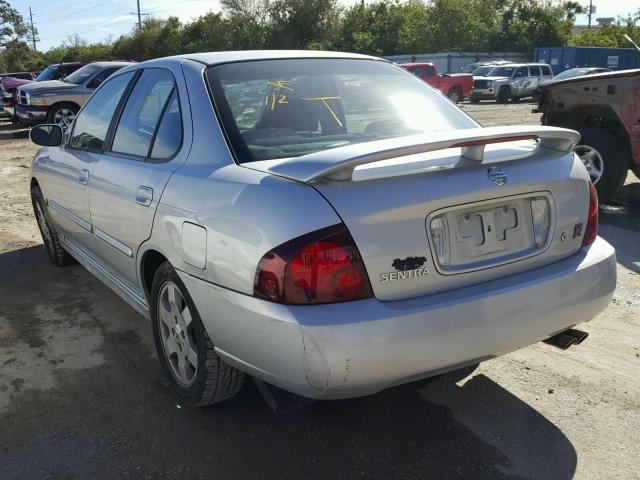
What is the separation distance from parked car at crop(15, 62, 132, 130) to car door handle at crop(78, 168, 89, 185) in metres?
12.2

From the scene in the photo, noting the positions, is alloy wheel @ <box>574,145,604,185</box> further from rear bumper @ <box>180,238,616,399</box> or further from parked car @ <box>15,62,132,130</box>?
parked car @ <box>15,62,132,130</box>

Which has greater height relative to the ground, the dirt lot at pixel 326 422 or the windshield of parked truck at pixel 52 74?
the windshield of parked truck at pixel 52 74

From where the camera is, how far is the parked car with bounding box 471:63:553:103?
28.1 meters

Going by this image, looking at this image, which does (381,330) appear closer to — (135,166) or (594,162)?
(135,166)

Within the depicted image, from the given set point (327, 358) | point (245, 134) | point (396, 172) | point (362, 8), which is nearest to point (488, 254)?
point (396, 172)

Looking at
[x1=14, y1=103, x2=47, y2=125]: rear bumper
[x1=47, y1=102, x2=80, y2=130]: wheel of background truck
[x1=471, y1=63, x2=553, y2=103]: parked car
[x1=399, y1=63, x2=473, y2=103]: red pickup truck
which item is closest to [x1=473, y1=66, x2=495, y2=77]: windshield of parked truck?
[x1=471, y1=63, x2=553, y2=103]: parked car

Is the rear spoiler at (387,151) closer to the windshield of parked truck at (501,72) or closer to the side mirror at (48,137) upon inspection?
the side mirror at (48,137)

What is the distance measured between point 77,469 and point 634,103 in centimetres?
612

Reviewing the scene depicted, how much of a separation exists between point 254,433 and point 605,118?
5810 millimetres

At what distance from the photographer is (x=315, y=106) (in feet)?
10.2

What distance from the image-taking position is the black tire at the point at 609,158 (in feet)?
21.7

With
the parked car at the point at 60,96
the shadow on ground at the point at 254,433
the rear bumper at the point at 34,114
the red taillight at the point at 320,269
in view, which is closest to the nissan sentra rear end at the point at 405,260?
the red taillight at the point at 320,269

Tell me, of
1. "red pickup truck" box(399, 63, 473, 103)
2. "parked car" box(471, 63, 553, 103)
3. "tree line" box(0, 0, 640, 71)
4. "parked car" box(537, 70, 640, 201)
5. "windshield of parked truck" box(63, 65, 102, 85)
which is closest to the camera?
"parked car" box(537, 70, 640, 201)

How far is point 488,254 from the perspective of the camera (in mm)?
2465
